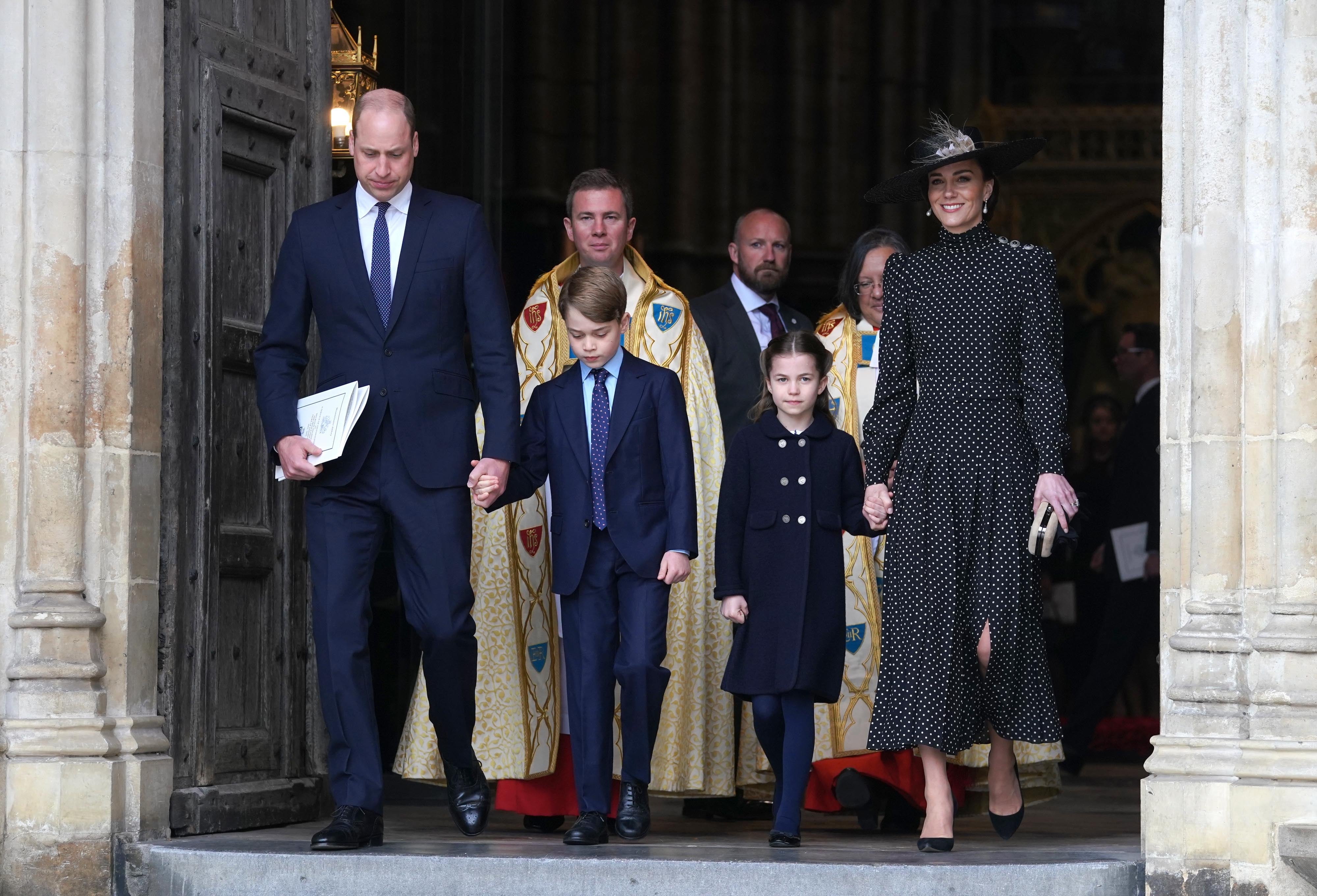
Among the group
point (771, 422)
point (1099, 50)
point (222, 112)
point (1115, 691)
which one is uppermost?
point (1099, 50)

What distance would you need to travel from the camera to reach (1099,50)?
53.9ft

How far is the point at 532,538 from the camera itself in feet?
23.3

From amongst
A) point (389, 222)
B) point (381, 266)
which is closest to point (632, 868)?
point (381, 266)

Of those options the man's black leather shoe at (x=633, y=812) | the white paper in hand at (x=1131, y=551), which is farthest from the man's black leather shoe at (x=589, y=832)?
the white paper in hand at (x=1131, y=551)

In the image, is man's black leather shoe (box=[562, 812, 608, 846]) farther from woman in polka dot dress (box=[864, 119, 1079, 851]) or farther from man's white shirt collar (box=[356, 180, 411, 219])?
man's white shirt collar (box=[356, 180, 411, 219])

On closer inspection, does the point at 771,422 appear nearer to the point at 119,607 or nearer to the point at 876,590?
the point at 876,590

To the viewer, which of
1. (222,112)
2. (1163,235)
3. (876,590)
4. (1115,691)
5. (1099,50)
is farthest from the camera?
(1099,50)

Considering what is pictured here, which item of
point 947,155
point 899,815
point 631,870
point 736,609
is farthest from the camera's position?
point 899,815

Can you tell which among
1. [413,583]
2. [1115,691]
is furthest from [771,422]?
[1115,691]

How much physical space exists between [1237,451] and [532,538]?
7.87 feet

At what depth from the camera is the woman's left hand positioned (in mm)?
5910

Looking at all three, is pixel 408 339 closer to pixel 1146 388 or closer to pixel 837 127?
pixel 1146 388

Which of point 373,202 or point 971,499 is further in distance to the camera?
point 373,202

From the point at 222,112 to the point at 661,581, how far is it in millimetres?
2056
